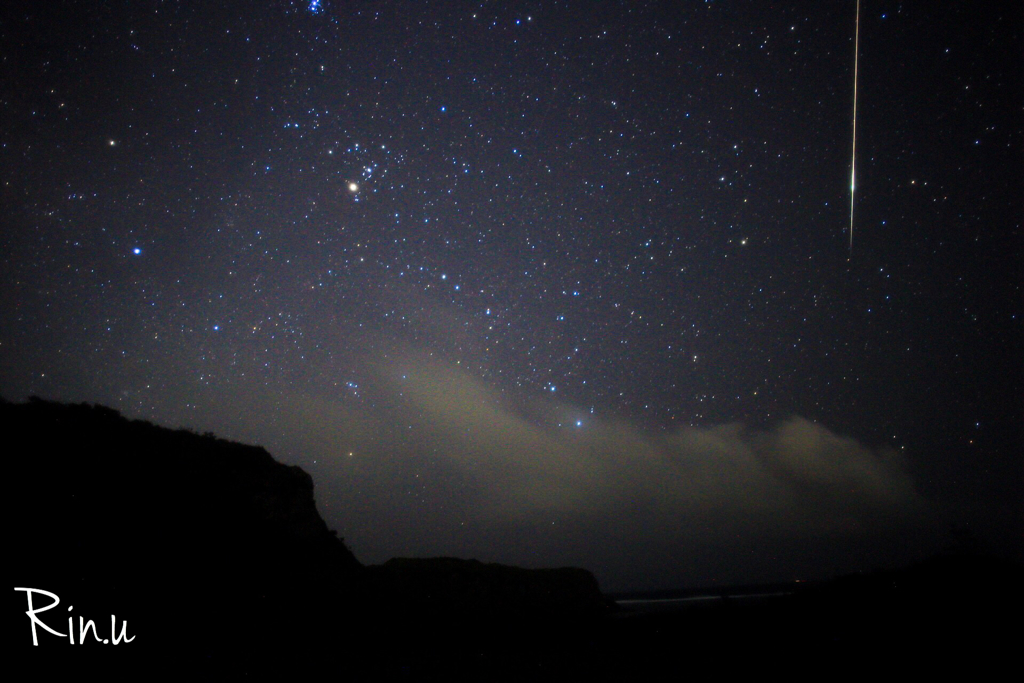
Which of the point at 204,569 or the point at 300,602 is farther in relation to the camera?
the point at 204,569

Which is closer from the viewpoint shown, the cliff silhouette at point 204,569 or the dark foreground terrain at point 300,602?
the dark foreground terrain at point 300,602

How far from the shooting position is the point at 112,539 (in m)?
9.65

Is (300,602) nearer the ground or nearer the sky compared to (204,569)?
nearer the ground

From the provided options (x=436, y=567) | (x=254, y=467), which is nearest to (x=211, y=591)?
(x=254, y=467)

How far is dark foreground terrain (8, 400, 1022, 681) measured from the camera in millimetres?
5352

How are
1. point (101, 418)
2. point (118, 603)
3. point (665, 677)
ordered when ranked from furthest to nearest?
point (101, 418) < point (118, 603) < point (665, 677)

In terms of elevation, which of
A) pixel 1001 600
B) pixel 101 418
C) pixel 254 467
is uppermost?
pixel 101 418

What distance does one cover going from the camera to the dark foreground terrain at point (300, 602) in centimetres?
535

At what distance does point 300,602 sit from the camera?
10.5 m

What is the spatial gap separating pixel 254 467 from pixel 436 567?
21.2 feet

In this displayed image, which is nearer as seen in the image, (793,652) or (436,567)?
(793,652)

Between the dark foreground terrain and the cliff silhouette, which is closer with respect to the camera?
the dark foreground terrain

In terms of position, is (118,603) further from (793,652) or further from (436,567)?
(793,652)

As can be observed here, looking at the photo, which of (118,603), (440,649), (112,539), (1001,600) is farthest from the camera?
(112,539)
